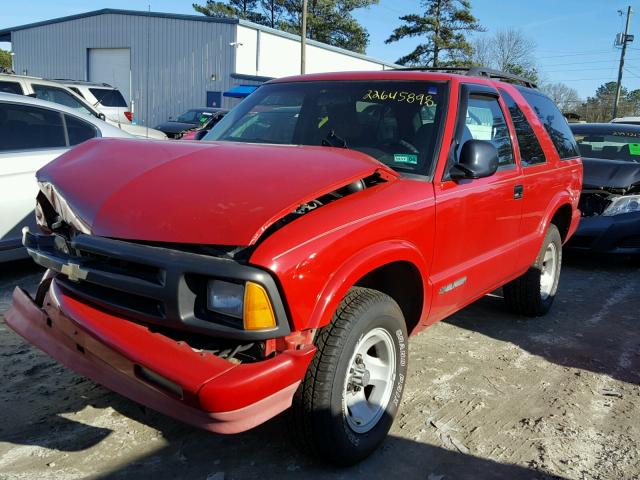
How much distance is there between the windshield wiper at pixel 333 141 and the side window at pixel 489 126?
74 centimetres

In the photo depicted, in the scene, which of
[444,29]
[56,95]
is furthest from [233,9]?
[56,95]

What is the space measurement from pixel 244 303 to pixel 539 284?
3483 millimetres

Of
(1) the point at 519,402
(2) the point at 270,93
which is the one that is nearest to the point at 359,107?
(2) the point at 270,93

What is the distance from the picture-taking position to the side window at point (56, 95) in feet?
33.8

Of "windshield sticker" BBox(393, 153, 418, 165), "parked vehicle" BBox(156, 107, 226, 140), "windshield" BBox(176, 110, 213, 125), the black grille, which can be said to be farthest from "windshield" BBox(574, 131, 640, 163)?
"windshield" BBox(176, 110, 213, 125)

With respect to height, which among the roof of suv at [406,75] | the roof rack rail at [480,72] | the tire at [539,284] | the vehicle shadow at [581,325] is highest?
the roof rack rail at [480,72]

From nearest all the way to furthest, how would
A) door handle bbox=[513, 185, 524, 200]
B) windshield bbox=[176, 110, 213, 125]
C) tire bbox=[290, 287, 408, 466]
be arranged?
tire bbox=[290, 287, 408, 466] → door handle bbox=[513, 185, 524, 200] → windshield bbox=[176, 110, 213, 125]

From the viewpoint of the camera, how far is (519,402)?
3.56 meters

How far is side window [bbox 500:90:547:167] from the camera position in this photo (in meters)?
4.29

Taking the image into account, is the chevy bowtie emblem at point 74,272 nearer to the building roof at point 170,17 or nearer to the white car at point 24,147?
the white car at point 24,147

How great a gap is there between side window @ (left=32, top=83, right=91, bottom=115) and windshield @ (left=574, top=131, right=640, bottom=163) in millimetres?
8171

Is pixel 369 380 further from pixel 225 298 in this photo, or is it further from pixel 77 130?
pixel 77 130

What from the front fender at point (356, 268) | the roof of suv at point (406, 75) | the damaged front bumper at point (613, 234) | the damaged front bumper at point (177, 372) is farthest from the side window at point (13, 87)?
the front fender at point (356, 268)

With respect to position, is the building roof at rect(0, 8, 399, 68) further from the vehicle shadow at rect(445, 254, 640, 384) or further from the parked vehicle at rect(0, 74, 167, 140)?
the vehicle shadow at rect(445, 254, 640, 384)
